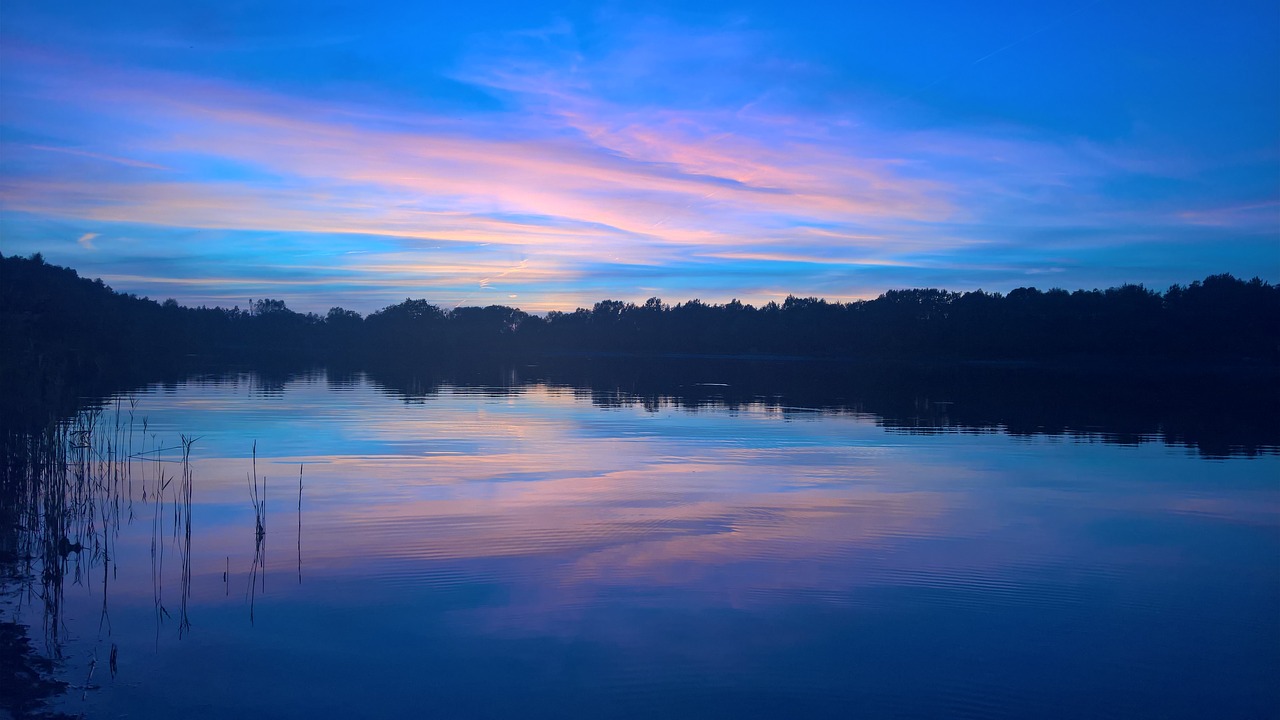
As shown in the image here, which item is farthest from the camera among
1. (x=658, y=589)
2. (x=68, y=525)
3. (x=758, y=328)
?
(x=758, y=328)

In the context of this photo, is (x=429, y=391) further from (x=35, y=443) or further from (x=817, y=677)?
(x=817, y=677)

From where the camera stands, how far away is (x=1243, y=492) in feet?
46.2

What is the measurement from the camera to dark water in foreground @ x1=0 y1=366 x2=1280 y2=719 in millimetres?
6270

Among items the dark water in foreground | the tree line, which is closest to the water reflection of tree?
the dark water in foreground

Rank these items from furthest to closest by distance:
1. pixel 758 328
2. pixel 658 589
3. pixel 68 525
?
pixel 758 328 < pixel 68 525 < pixel 658 589

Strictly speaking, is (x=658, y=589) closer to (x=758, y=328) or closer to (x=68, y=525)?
(x=68, y=525)

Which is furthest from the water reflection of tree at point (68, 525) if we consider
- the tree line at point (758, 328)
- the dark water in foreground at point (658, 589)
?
the tree line at point (758, 328)

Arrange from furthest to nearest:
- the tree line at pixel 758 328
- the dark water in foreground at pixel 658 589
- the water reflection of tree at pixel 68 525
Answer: the tree line at pixel 758 328, the water reflection of tree at pixel 68 525, the dark water in foreground at pixel 658 589

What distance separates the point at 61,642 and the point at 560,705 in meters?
3.85

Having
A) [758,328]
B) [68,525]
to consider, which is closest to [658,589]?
[68,525]

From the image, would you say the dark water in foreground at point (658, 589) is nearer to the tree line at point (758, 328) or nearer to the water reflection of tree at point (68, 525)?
the water reflection of tree at point (68, 525)

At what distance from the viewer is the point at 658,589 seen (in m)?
8.45

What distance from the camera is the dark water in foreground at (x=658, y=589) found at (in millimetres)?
6270

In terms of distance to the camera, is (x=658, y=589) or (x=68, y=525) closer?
(x=658, y=589)
